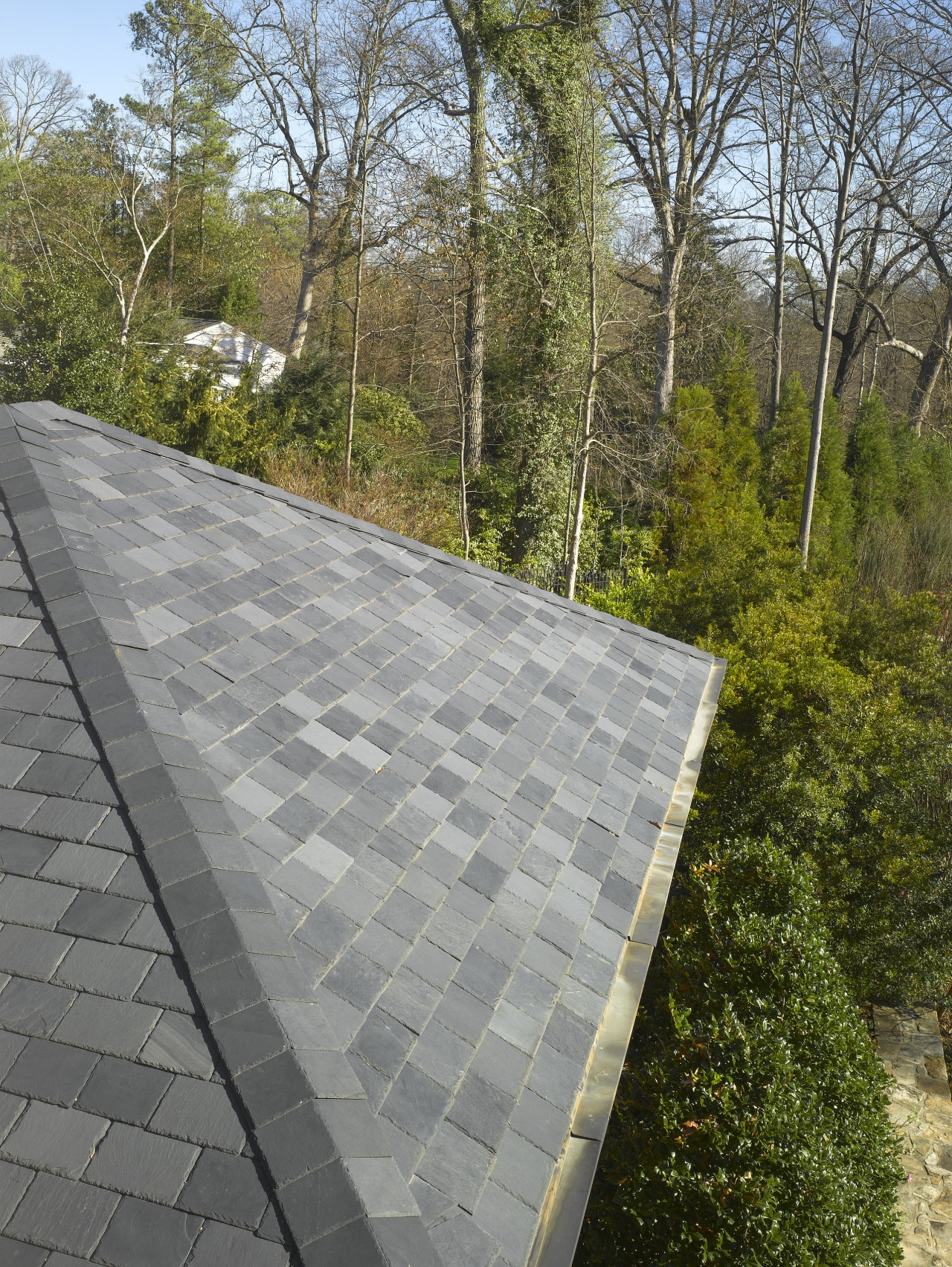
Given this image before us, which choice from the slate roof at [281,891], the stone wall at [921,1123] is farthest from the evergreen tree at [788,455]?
the slate roof at [281,891]

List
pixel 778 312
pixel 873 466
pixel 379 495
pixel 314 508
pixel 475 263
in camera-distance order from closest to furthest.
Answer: pixel 314 508, pixel 475 263, pixel 379 495, pixel 873 466, pixel 778 312

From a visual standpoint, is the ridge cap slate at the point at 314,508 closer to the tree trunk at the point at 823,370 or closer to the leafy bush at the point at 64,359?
the tree trunk at the point at 823,370

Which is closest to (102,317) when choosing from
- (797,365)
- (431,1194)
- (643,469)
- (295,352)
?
(295,352)

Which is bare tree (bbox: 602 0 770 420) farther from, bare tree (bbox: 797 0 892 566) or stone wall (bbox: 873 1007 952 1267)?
stone wall (bbox: 873 1007 952 1267)

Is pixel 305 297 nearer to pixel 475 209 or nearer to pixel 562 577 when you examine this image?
pixel 475 209

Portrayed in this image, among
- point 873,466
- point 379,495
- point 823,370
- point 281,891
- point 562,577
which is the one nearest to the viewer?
point 281,891

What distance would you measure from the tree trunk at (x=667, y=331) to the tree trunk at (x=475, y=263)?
4.38 metres

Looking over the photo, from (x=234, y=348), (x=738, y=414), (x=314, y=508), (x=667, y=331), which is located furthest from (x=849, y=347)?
(x=314, y=508)

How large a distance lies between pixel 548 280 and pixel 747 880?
576 inches

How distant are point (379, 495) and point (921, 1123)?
14543mm

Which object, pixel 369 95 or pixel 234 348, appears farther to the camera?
pixel 234 348

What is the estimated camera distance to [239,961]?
9.82ft

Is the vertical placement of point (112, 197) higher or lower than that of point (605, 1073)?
higher

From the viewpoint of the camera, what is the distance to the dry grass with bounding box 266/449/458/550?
56.9 feet
